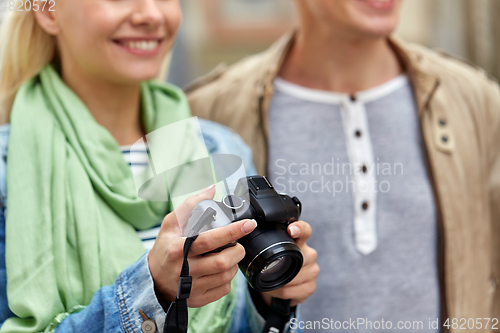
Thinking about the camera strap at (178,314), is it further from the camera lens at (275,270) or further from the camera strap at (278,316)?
the camera strap at (278,316)

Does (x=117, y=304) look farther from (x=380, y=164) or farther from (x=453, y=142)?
(x=453, y=142)

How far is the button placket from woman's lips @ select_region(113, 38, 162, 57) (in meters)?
0.63

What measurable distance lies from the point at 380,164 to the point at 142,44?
783mm

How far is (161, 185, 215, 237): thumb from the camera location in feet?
2.84

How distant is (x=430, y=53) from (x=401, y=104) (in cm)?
32

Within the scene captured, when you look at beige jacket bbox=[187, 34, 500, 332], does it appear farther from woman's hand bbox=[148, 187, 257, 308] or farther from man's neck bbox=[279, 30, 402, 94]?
woman's hand bbox=[148, 187, 257, 308]

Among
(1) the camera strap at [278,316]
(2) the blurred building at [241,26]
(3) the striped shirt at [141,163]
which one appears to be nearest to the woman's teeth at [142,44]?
(3) the striped shirt at [141,163]

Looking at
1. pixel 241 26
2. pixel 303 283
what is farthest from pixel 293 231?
pixel 241 26

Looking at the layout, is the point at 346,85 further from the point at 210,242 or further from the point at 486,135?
the point at 210,242

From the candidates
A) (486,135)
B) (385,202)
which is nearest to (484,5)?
(486,135)

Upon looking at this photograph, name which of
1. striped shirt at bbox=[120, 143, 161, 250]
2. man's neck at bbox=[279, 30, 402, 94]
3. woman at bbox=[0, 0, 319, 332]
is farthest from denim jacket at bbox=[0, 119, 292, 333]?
man's neck at bbox=[279, 30, 402, 94]

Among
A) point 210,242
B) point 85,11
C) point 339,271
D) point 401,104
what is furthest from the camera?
point 401,104

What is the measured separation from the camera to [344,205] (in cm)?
146

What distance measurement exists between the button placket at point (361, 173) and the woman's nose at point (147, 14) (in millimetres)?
655
